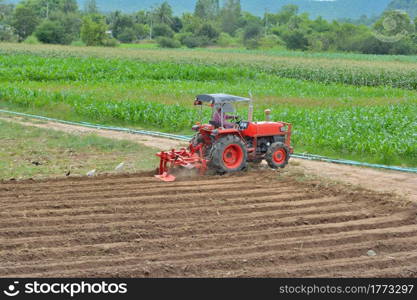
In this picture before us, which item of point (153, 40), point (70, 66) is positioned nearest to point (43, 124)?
point (70, 66)

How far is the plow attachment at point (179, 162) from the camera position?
1172cm

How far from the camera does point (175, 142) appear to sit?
16.2 m

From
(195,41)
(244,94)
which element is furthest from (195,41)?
(244,94)

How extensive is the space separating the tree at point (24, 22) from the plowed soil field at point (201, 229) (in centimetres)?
7806

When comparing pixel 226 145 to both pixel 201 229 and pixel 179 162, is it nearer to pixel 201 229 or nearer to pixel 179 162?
pixel 179 162

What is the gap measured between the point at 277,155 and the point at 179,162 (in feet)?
6.70

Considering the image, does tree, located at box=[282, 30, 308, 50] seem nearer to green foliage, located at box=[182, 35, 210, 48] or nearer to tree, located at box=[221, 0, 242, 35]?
green foliage, located at box=[182, 35, 210, 48]

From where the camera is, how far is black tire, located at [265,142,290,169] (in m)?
12.5

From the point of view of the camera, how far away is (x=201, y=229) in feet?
28.2

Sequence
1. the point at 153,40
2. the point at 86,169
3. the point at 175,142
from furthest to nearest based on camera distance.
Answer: the point at 153,40, the point at 175,142, the point at 86,169

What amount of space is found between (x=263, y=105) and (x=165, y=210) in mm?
13909

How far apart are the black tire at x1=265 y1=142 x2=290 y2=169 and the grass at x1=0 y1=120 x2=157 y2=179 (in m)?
2.28

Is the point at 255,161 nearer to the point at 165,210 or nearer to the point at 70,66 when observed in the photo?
the point at 165,210

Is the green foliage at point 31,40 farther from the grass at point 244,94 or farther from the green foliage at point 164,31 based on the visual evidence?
the grass at point 244,94
